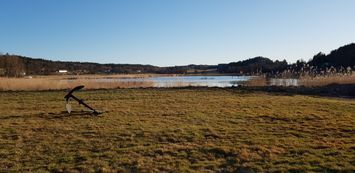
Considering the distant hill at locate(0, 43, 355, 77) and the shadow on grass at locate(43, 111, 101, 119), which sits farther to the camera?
the distant hill at locate(0, 43, 355, 77)

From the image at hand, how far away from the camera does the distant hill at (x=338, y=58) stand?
189 feet

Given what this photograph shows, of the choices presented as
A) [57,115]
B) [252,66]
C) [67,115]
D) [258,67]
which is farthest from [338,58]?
[57,115]

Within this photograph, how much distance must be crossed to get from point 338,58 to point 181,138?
58844mm

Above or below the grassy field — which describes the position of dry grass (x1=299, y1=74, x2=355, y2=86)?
above

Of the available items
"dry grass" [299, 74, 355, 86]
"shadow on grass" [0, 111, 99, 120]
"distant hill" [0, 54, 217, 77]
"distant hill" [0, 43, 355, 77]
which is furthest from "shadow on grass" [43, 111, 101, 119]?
"distant hill" [0, 54, 217, 77]

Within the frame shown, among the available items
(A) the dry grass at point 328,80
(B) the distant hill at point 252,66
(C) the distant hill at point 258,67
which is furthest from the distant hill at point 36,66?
(A) the dry grass at point 328,80

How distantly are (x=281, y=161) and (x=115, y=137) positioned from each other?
149 inches

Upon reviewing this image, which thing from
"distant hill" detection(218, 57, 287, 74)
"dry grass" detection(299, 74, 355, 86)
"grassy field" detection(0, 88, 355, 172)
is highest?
"distant hill" detection(218, 57, 287, 74)

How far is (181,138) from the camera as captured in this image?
344 inches

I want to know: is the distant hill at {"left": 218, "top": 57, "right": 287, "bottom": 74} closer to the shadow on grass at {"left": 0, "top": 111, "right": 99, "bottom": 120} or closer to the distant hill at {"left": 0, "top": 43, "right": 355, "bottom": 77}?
the distant hill at {"left": 0, "top": 43, "right": 355, "bottom": 77}

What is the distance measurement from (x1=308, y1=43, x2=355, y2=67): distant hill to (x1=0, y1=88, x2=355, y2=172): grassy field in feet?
155

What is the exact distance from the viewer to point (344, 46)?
234 feet

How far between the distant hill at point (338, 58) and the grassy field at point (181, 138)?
47.2 meters

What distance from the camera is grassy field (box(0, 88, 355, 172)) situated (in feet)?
22.6
